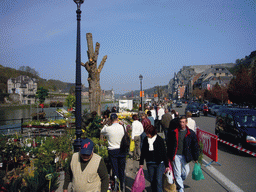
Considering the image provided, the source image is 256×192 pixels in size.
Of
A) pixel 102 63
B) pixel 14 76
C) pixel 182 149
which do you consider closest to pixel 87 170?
pixel 182 149

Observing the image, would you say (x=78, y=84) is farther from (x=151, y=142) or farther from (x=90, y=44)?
(x=90, y=44)

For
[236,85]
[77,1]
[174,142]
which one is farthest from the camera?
[236,85]

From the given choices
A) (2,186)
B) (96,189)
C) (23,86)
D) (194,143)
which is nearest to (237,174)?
(194,143)

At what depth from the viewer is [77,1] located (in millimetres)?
6129

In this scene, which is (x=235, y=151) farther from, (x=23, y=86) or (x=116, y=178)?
(x=23, y=86)

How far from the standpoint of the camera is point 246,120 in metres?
10.1

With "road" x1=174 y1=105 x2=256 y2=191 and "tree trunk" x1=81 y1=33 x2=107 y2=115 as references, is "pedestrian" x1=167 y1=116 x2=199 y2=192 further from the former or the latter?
"tree trunk" x1=81 y1=33 x2=107 y2=115

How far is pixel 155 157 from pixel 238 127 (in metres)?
6.51

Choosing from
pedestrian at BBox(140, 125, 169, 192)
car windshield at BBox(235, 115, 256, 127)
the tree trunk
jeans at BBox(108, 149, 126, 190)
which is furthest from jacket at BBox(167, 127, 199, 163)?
the tree trunk

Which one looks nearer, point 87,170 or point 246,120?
point 87,170

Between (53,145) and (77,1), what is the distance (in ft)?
13.3

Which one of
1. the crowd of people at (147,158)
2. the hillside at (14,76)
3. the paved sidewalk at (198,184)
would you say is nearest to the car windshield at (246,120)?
the paved sidewalk at (198,184)

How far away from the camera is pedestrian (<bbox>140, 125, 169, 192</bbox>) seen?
456cm

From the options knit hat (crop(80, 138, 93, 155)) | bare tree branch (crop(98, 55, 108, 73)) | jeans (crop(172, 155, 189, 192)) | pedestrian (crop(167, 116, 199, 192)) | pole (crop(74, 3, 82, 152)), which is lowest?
jeans (crop(172, 155, 189, 192))
